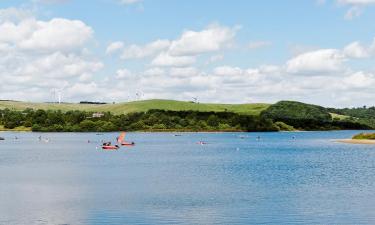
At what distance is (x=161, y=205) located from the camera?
67812 millimetres

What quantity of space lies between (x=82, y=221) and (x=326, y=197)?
29.3 meters

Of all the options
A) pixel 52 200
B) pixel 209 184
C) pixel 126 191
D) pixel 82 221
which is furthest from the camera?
pixel 209 184

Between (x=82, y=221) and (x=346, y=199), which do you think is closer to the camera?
(x=82, y=221)

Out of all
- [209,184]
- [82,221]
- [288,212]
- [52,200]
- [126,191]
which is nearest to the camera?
[82,221]

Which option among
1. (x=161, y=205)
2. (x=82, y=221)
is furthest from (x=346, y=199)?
(x=82, y=221)

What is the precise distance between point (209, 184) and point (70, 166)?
47.3 meters

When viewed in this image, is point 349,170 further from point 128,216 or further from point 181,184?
point 128,216

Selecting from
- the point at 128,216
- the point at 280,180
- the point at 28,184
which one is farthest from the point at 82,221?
the point at 280,180

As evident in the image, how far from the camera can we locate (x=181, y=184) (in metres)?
90.2

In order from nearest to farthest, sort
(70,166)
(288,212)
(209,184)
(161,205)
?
(288,212), (161,205), (209,184), (70,166)

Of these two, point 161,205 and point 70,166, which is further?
point 70,166

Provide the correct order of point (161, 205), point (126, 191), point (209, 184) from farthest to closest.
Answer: point (209, 184) → point (126, 191) → point (161, 205)

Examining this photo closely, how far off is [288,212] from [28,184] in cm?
4340

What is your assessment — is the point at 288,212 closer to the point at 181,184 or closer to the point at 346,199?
the point at 346,199
